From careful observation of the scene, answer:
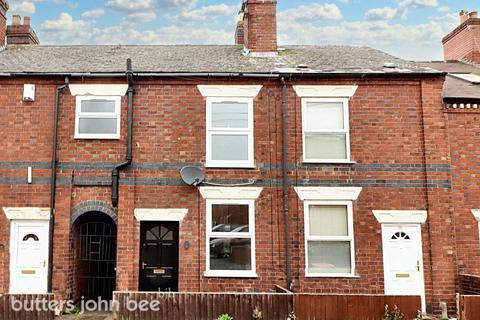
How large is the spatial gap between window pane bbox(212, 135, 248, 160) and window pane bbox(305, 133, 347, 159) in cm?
171

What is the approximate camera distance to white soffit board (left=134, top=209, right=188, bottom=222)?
38.1ft

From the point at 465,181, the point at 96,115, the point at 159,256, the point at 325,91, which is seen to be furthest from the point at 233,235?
the point at 465,181

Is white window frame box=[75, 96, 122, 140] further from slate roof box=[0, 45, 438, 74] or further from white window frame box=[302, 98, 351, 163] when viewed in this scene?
white window frame box=[302, 98, 351, 163]

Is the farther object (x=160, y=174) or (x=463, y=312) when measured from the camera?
(x=160, y=174)

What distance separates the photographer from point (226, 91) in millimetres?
12219

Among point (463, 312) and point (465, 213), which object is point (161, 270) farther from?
point (465, 213)

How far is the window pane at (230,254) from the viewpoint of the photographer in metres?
11.6

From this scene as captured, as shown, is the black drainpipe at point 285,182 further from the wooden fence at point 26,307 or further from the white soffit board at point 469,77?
the white soffit board at point 469,77

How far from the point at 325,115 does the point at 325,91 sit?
653mm

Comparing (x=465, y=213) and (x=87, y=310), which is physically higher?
(x=465, y=213)

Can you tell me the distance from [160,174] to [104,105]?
2.50 meters

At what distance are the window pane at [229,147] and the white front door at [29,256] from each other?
4857mm

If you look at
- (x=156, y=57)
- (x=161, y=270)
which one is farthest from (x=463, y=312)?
(x=156, y=57)

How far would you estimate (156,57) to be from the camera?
1400 cm
